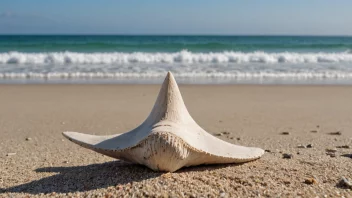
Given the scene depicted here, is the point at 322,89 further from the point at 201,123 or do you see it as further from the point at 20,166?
the point at 20,166

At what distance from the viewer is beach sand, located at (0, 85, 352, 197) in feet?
8.88

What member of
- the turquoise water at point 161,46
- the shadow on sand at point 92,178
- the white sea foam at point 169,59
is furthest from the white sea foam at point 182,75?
the turquoise water at point 161,46

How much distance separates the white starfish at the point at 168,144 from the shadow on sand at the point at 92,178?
8cm

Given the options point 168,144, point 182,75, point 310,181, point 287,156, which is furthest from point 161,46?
point 168,144

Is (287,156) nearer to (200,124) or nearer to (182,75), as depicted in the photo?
(200,124)

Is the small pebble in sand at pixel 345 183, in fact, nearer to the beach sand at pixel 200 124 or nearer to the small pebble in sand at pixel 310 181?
the beach sand at pixel 200 124

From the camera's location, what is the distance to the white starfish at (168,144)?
2.55m

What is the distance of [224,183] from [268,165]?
63 cm

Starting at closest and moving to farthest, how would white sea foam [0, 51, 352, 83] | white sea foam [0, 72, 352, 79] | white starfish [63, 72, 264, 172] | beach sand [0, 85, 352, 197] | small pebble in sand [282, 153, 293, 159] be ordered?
1. white starfish [63, 72, 264, 172]
2. beach sand [0, 85, 352, 197]
3. small pebble in sand [282, 153, 293, 159]
4. white sea foam [0, 72, 352, 79]
5. white sea foam [0, 51, 352, 83]

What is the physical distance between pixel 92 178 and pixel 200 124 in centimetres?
322

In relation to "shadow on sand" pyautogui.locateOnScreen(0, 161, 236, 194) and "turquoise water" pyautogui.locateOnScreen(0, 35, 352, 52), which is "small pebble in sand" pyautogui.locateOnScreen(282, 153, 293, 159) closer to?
"shadow on sand" pyautogui.locateOnScreen(0, 161, 236, 194)

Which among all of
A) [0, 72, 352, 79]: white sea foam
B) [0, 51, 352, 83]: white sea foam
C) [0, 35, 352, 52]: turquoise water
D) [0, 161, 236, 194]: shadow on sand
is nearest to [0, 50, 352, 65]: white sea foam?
[0, 51, 352, 83]: white sea foam

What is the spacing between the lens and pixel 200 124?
6.03m

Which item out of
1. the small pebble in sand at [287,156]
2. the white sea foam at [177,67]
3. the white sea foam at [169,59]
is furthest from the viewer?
the white sea foam at [169,59]
